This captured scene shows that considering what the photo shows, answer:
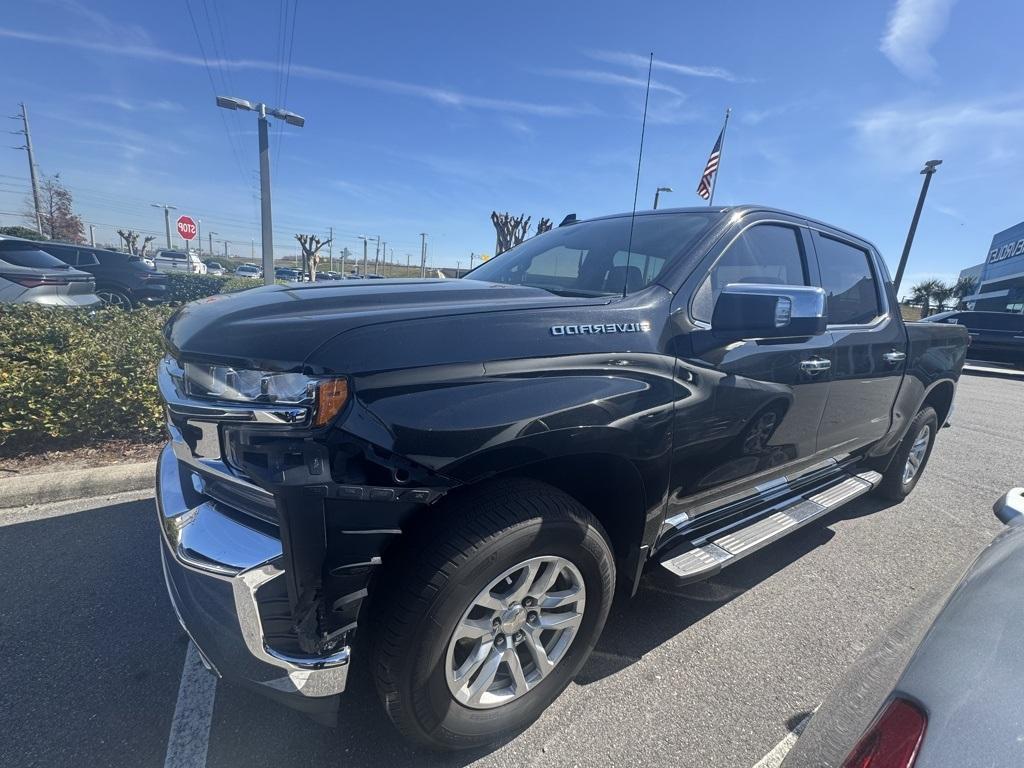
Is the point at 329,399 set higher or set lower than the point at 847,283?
lower

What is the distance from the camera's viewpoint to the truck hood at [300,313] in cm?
145

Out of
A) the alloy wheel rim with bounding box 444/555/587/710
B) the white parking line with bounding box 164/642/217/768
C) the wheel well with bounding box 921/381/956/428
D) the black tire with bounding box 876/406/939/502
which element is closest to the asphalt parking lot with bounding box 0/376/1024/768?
the white parking line with bounding box 164/642/217/768

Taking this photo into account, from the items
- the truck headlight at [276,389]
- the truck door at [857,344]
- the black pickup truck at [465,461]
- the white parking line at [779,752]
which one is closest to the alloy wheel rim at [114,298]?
the black pickup truck at [465,461]

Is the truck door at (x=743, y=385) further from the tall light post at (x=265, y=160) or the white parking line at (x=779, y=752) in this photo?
the tall light post at (x=265, y=160)

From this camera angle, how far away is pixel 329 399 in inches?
54.1

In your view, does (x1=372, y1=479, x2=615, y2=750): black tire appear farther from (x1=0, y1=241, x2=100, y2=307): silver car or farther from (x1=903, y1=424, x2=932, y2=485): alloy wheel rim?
(x1=0, y1=241, x2=100, y2=307): silver car

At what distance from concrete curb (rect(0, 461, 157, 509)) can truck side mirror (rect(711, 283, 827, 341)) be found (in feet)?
11.4

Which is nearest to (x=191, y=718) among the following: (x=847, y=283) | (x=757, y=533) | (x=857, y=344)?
(x=757, y=533)

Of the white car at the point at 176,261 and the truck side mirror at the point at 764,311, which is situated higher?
the truck side mirror at the point at 764,311

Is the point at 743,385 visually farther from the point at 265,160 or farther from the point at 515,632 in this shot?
the point at 265,160

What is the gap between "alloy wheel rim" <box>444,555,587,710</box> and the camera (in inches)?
67.6

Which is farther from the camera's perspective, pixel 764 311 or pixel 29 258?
pixel 29 258

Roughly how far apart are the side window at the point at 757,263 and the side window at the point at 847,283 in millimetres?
270

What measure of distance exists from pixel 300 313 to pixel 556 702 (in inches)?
70.2
